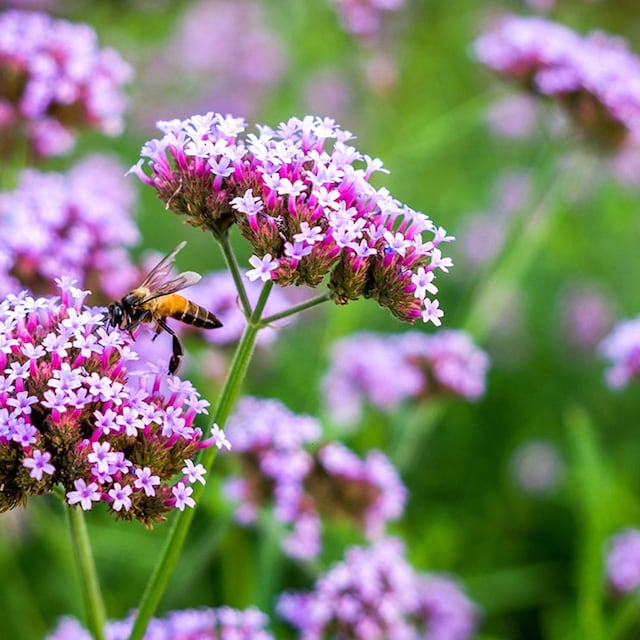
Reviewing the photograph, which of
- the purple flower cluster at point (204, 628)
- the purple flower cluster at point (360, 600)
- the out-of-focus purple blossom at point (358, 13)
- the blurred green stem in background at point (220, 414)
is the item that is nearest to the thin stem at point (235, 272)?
the blurred green stem in background at point (220, 414)

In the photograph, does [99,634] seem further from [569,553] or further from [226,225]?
[569,553]

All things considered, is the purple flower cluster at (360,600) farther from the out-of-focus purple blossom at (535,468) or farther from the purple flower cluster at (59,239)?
the out-of-focus purple blossom at (535,468)

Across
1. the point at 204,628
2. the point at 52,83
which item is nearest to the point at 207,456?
the point at 204,628

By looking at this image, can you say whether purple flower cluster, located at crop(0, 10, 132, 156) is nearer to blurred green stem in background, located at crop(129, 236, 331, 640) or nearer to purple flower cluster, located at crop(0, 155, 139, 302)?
purple flower cluster, located at crop(0, 155, 139, 302)

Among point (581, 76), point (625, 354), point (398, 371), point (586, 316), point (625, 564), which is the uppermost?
point (586, 316)

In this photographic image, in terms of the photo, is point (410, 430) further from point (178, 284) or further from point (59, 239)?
point (178, 284)

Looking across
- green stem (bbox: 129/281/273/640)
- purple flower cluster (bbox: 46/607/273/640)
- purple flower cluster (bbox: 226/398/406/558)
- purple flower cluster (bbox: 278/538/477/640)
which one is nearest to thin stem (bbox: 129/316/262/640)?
green stem (bbox: 129/281/273/640)
